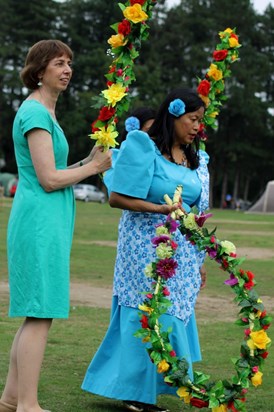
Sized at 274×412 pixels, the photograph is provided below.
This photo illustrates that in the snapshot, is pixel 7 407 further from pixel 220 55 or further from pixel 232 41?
pixel 232 41

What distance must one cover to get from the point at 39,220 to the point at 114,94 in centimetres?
108

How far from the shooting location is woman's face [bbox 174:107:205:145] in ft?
21.0

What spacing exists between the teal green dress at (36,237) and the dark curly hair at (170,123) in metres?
0.94

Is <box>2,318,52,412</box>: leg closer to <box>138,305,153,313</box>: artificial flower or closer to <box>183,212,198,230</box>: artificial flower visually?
<box>138,305,153,313</box>: artificial flower

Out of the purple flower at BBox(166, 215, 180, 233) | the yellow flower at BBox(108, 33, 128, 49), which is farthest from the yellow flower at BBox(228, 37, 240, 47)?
the purple flower at BBox(166, 215, 180, 233)

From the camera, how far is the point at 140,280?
21.3ft

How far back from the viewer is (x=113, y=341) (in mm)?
6621

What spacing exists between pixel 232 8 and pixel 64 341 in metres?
66.4

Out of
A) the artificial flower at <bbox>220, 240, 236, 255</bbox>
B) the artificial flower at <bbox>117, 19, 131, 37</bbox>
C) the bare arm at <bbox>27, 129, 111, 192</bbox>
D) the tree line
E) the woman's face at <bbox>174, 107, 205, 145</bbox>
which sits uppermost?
the tree line

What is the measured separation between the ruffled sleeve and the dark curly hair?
137mm

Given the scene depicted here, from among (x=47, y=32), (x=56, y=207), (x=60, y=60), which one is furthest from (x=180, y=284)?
(x=47, y=32)

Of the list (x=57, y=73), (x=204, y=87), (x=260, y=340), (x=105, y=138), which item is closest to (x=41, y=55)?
(x=57, y=73)

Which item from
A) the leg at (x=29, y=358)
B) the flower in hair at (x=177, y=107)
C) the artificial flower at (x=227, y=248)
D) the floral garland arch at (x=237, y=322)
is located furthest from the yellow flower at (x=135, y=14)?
the leg at (x=29, y=358)

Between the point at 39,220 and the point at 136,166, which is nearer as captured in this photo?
the point at 39,220
